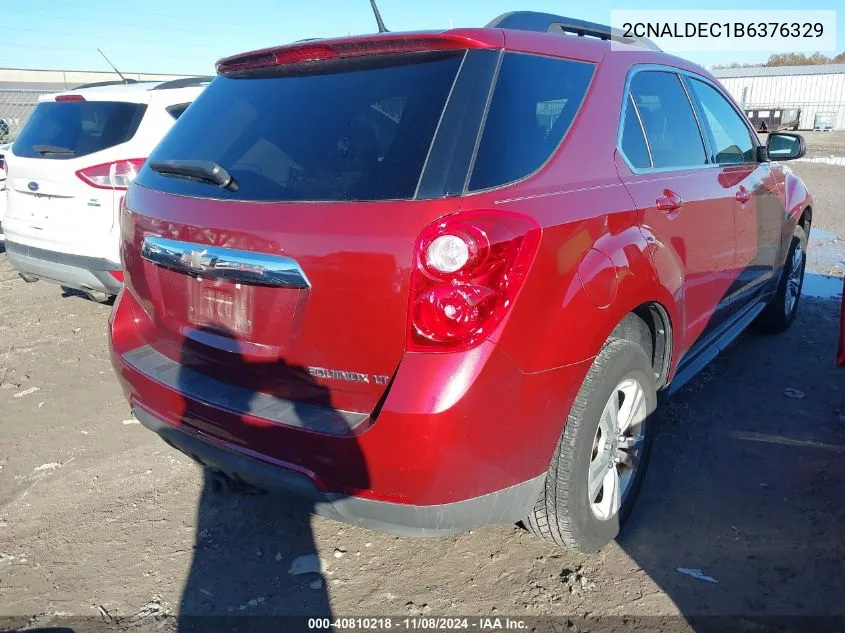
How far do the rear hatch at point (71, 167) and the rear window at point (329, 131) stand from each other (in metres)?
2.36

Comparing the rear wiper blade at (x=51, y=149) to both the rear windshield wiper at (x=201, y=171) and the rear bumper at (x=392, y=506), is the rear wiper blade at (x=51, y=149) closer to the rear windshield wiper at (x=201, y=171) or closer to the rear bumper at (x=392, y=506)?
the rear windshield wiper at (x=201, y=171)

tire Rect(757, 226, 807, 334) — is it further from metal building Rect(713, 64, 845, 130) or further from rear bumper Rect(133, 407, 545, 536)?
metal building Rect(713, 64, 845, 130)

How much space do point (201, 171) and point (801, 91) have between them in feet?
165

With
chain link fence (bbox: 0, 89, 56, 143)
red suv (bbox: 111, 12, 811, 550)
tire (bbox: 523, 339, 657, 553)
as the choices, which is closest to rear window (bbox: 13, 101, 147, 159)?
red suv (bbox: 111, 12, 811, 550)

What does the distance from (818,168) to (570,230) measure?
1876 centimetres

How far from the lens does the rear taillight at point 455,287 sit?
1.82m

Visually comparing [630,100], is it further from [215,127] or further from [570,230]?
[215,127]

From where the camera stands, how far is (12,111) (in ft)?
47.2

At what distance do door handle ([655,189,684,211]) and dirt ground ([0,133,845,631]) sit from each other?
4.12 ft

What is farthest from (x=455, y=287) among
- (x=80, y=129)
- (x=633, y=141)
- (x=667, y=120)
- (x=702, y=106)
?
(x=80, y=129)

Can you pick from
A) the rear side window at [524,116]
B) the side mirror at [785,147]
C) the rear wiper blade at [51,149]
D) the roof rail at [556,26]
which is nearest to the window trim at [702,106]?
the side mirror at [785,147]

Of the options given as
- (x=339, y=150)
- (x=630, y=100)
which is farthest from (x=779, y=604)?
(x=339, y=150)

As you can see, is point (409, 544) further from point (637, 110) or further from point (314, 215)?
point (637, 110)

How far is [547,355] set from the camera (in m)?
→ 1.98
